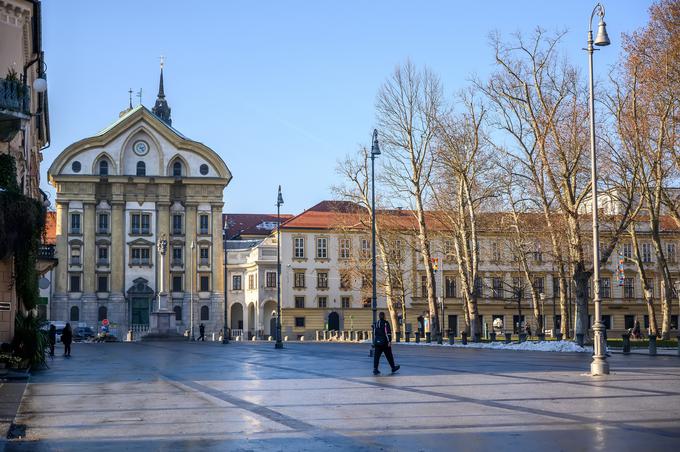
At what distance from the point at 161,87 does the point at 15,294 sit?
96.3 metres

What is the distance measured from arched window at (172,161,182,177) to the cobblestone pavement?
7060 cm

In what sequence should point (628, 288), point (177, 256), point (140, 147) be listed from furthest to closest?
point (628, 288), point (140, 147), point (177, 256)

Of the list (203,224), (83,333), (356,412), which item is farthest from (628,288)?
(356,412)

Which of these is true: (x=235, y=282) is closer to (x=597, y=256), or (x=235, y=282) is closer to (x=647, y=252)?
(x=647, y=252)

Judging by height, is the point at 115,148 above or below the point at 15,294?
above

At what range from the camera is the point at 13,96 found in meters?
21.8

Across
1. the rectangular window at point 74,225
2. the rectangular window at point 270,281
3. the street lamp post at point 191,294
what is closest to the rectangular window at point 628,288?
the rectangular window at point 270,281

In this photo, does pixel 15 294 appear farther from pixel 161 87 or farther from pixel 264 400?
pixel 161 87

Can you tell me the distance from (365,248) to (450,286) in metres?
11.3

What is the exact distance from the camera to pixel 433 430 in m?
11.7

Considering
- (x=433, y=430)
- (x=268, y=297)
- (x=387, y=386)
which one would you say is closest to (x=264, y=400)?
(x=387, y=386)

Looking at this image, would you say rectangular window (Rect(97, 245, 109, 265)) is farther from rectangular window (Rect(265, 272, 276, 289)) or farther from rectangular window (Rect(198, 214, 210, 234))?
rectangular window (Rect(265, 272, 276, 289))

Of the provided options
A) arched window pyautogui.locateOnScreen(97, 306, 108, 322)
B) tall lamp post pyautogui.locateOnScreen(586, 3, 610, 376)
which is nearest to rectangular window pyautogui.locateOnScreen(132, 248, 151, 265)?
arched window pyautogui.locateOnScreen(97, 306, 108, 322)

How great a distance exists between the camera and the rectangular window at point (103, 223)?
3551 inches
